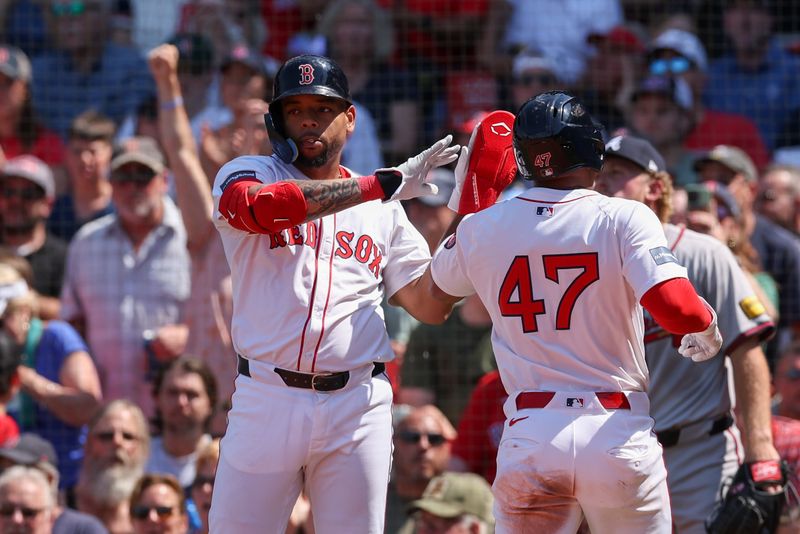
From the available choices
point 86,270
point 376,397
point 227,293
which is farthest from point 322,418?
point 86,270

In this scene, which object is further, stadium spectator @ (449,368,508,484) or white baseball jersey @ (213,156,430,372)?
stadium spectator @ (449,368,508,484)

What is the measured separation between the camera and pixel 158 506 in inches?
247

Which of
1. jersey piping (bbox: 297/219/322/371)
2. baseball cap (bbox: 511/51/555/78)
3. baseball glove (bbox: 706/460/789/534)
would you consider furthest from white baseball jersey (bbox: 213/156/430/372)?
baseball cap (bbox: 511/51/555/78)

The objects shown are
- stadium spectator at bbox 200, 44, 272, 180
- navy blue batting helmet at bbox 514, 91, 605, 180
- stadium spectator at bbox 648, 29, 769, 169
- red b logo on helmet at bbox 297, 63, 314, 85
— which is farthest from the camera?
stadium spectator at bbox 648, 29, 769, 169

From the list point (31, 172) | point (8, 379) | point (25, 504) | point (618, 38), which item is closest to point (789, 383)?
point (618, 38)

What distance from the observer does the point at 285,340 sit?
418cm

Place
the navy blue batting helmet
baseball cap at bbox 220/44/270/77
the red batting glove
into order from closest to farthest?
the navy blue batting helmet < the red batting glove < baseball cap at bbox 220/44/270/77

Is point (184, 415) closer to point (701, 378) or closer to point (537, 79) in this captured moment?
point (701, 378)

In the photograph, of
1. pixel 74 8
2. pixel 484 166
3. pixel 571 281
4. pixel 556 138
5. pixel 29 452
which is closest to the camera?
pixel 571 281

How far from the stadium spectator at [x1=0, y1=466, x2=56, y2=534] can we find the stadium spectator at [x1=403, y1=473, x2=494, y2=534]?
1653 millimetres

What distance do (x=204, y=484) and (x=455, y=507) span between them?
1.17 meters

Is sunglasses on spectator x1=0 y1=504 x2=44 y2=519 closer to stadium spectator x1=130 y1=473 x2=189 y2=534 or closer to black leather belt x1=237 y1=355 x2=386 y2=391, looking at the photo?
stadium spectator x1=130 y1=473 x2=189 y2=534

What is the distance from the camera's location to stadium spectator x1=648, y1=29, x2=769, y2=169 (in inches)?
341

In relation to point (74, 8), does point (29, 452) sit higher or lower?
lower
